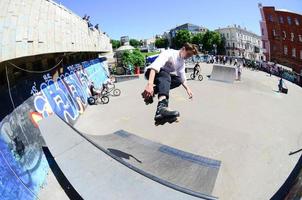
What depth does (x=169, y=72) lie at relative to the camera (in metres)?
4.16

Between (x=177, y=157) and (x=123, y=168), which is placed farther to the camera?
(x=177, y=157)

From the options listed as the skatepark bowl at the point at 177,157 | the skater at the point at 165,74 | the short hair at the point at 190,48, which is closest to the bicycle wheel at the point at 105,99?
the skatepark bowl at the point at 177,157

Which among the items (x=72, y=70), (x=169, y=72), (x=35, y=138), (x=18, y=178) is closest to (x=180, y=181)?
(x=169, y=72)

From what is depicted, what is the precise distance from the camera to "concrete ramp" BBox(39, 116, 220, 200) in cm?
488

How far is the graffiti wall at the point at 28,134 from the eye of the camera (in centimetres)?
575

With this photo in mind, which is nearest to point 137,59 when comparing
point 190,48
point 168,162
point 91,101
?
point 91,101

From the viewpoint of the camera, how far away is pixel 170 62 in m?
3.93

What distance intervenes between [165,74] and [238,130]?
827 centimetres

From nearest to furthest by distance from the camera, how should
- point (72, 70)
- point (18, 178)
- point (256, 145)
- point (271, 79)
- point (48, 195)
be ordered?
point (271, 79)
point (18, 178)
point (48, 195)
point (256, 145)
point (72, 70)

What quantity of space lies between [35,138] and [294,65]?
6677mm

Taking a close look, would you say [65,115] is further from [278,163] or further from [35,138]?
[278,163]

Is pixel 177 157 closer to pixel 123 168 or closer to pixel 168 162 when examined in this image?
pixel 168 162

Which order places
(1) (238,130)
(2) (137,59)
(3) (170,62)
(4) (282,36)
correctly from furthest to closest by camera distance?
(2) (137,59) → (1) (238,130) → (4) (282,36) → (3) (170,62)

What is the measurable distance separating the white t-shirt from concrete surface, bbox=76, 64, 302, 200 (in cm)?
195
